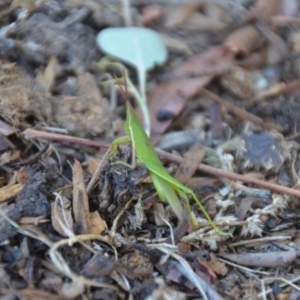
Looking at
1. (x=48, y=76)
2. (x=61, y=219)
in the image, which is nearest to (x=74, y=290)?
(x=61, y=219)

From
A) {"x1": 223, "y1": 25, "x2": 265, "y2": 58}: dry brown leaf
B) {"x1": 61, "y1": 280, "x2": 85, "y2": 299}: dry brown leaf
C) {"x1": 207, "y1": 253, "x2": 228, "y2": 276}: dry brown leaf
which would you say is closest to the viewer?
{"x1": 61, "y1": 280, "x2": 85, "y2": 299}: dry brown leaf

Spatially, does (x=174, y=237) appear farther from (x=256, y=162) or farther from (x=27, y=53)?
(x=27, y=53)

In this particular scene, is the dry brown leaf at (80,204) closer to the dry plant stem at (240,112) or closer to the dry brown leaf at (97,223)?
the dry brown leaf at (97,223)

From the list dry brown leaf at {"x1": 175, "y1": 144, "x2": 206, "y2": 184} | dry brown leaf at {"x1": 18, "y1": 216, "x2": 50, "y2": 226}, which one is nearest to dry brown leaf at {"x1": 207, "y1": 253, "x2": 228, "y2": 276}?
dry brown leaf at {"x1": 175, "y1": 144, "x2": 206, "y2": 184}

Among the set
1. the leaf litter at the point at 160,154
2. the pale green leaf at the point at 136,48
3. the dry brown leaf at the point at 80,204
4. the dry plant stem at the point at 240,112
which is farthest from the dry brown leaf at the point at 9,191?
the dry plant stem at the point at 240,112

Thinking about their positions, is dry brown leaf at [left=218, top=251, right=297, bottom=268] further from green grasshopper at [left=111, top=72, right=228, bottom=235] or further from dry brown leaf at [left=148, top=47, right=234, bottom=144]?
dry brown leaf at [left=148, top=47, right=234, bottom=144]

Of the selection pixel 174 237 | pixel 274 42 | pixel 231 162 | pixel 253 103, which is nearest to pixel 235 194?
pixel 231 162

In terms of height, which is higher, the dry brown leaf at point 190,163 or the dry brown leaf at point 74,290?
the dry brown leaf at point 74,290

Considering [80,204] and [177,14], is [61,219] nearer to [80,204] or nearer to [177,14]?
[80,204]
